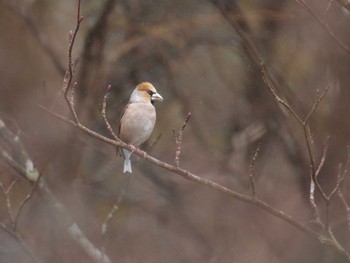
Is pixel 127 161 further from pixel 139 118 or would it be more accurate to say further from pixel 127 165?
pixel 139 118

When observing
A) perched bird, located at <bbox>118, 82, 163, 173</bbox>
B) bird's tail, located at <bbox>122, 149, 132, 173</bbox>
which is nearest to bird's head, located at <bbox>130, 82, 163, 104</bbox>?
perched bird, located at <bbox>118, 82, 163, 173</bbox>

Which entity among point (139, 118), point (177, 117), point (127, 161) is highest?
point (139, 118)

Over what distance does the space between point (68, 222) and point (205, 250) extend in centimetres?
89

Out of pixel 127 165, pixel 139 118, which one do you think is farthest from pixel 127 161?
pixel 139 118

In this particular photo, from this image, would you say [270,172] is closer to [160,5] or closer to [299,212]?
[299,212]

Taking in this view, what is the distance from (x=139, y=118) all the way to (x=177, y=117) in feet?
4.08

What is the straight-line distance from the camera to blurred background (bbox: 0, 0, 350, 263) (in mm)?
5359

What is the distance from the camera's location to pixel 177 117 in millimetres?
6844

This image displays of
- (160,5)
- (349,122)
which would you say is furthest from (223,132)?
(349,122)

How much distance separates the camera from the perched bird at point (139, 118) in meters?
5.63

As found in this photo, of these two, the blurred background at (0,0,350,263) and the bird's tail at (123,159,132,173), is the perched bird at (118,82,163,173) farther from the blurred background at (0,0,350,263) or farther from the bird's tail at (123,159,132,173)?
the blurred background at (0,0,350,263)

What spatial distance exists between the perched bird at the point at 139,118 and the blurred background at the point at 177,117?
0.25 m

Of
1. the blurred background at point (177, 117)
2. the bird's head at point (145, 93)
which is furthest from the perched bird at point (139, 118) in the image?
the blurred background at point (177, 117)

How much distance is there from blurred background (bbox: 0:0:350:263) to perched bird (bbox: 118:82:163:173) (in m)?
0.25
